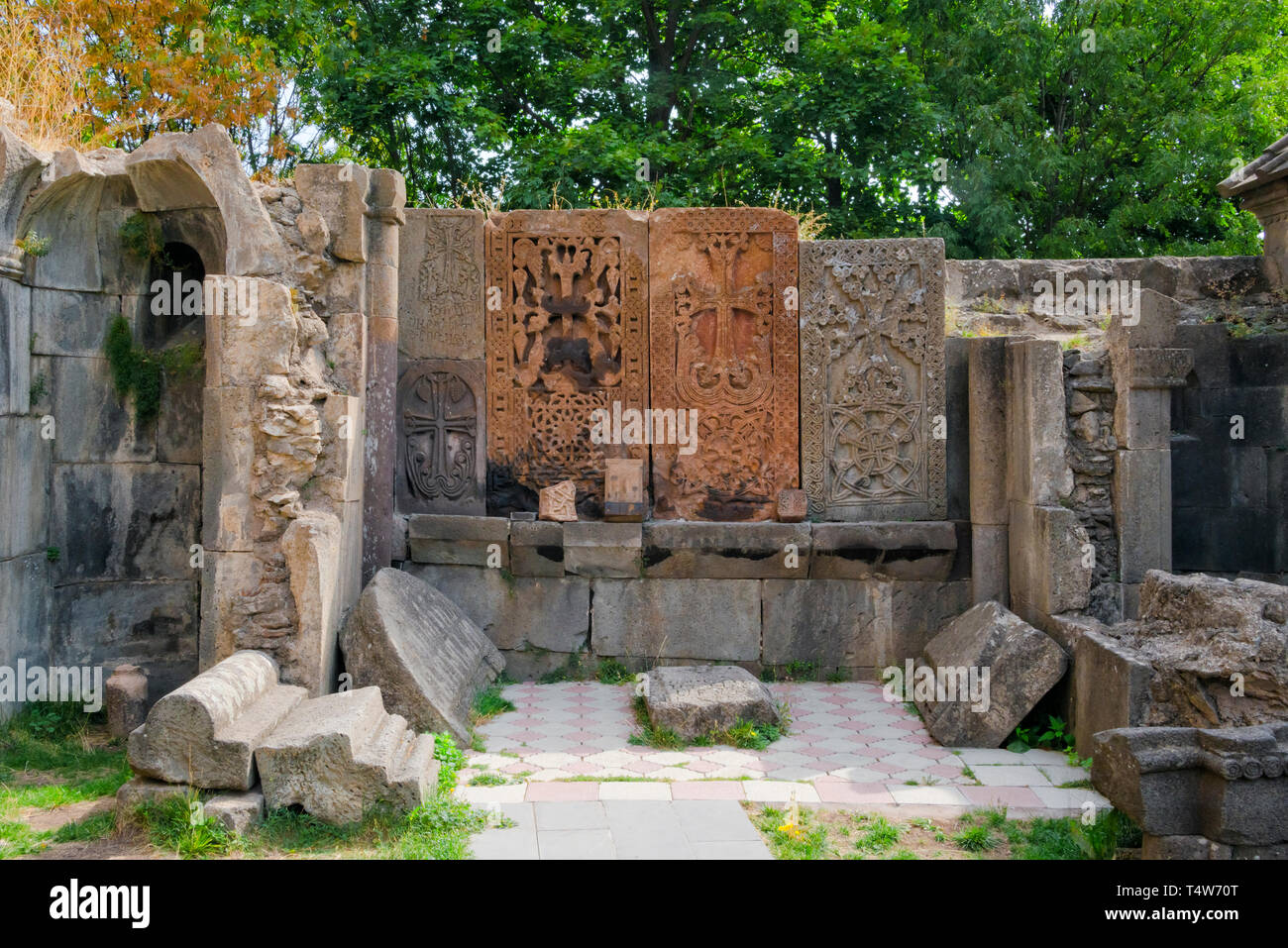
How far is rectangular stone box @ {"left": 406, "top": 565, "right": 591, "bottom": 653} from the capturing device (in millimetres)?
7516

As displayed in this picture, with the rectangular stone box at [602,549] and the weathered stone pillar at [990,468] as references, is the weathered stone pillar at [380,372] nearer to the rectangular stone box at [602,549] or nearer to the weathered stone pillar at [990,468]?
the rectangular stone box at [602,549]

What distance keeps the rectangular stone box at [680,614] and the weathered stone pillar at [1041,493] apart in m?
1.89

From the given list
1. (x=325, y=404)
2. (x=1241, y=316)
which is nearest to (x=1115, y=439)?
(x=1241, y=316)

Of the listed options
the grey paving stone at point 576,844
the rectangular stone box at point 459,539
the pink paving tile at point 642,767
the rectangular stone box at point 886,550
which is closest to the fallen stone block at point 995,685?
the rectangular stone box at point 886,550

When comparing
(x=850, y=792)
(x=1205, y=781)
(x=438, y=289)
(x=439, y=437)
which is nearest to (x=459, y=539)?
(x=439, y=437)

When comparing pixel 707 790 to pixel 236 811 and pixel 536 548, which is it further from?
pixel 536 548

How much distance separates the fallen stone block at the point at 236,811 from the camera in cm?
438

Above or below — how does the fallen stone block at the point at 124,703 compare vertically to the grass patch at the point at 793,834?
above

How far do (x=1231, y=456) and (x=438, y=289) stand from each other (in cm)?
599

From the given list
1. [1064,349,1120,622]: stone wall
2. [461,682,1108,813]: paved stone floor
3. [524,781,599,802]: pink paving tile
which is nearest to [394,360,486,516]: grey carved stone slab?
[461,682,1108,813]: paved stone floor

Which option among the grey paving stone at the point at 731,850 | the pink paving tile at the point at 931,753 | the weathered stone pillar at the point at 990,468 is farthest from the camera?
the weathered stone pillar at the point at 990,468

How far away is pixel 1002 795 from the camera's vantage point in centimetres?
516

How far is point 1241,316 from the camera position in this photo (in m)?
7.91

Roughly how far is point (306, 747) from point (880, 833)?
2.58 meters
